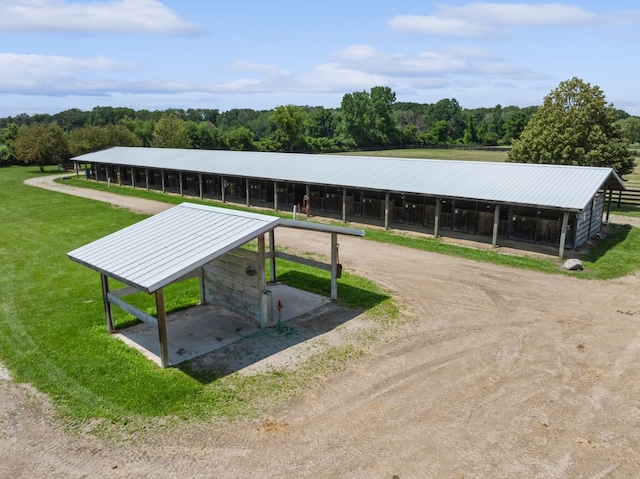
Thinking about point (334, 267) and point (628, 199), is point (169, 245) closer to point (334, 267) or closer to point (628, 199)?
point (334, 267)

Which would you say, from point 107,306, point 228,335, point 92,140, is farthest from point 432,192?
point 92,140

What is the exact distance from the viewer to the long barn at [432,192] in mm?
21219

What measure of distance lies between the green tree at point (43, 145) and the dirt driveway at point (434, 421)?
52259 millimetres

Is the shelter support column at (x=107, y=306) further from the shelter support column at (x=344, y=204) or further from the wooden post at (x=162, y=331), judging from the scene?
the shelter support column at (x=344, y=204)

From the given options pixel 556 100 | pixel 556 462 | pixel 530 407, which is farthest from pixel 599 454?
pixel 556 100

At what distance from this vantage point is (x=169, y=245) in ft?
38.1

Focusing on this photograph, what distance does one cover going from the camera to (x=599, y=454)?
7.96m

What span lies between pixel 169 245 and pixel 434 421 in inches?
283

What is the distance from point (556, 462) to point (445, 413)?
1.99m

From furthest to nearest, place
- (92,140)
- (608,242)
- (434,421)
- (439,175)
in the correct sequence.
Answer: (92,140)
(439,175)
(608,242)
(434,421)

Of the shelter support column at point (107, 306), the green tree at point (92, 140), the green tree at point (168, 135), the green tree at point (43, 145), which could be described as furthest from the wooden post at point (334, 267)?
the green tree at point (168, 135)

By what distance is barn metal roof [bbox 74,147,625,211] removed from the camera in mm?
20672

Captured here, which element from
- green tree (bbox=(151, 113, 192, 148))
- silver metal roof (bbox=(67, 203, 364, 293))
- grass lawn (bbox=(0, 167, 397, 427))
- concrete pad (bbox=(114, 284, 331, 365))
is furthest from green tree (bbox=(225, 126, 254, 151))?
silver metal roof (bbox=(67, 203, 364, 293))

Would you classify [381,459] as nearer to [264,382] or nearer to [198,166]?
[264,382]
